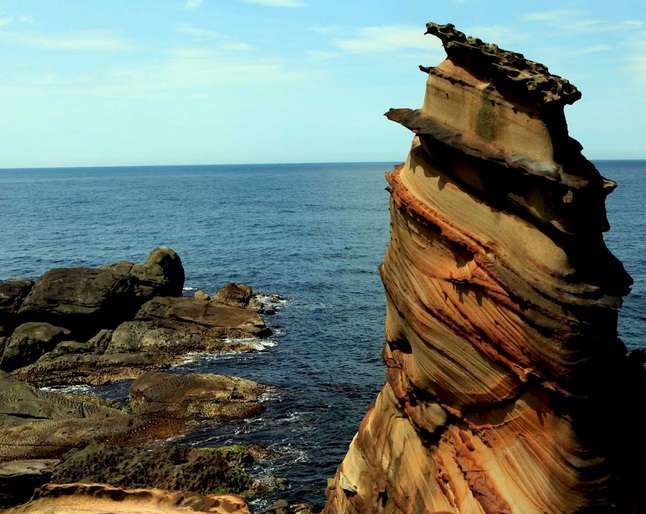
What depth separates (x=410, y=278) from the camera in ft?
39.3

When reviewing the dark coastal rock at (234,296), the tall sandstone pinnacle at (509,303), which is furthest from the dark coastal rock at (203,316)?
the tall sandstone pinnacle at (509,303)

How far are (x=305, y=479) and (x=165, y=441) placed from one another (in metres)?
7.00

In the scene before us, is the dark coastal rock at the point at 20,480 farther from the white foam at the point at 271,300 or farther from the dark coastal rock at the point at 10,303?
the white foam at the point at 271,300

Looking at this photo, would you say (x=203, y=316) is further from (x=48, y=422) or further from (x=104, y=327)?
(x=48, y=422)

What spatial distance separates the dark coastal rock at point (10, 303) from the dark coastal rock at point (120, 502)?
30.2 metres

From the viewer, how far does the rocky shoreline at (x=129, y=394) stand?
2195 cm

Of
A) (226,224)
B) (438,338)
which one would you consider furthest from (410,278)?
(226,224)

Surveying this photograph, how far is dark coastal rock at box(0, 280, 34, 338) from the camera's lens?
4503 cm

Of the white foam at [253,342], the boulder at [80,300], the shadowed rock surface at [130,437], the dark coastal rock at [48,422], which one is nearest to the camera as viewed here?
the shadowed rock surface at [130,437]

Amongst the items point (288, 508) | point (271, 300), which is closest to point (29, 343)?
point (271, 300)

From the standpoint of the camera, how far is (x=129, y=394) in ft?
116

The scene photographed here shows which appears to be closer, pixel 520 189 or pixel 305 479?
pixel 520 189

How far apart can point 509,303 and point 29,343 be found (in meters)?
38.9

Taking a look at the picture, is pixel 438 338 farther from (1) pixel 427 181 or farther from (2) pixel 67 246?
(2) pixel 67 246
